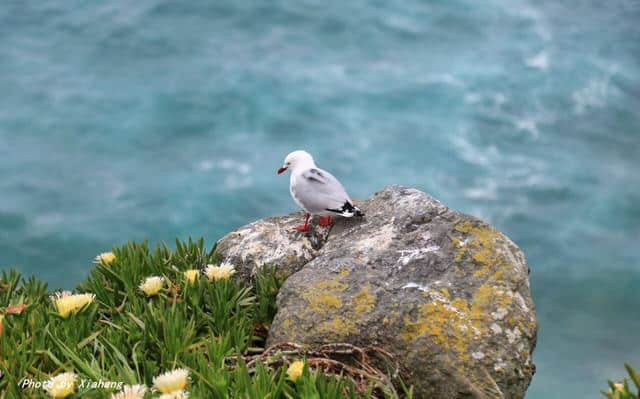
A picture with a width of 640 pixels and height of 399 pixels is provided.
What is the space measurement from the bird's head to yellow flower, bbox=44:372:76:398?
94.8 inches

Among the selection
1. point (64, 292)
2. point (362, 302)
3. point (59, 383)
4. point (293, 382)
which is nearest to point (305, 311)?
point (362, 302)

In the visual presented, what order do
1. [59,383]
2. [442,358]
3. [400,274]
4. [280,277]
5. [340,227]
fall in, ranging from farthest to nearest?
1. [340,227]
2. [280,277]
3. [400,274]
4. [442,358]
5. [59,383]

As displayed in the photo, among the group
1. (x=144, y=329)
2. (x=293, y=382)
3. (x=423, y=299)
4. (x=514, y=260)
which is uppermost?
(x=514, y=260)

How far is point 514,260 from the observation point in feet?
15.4

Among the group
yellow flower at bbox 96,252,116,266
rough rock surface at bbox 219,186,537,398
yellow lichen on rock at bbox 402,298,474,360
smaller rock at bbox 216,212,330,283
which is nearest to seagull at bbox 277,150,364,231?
smaller rock at bbox 216,212,330,283

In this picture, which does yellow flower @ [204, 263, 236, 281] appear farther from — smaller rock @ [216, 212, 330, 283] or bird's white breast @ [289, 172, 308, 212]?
bird's white breast @ [289, 172, 308, 212]

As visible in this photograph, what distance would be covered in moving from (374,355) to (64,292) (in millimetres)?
2598

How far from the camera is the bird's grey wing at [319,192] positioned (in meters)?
5.03

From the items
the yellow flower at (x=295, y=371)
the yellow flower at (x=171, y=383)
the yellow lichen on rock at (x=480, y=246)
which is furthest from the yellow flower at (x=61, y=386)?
the yellow lichen on rock at (x=480, y=246)

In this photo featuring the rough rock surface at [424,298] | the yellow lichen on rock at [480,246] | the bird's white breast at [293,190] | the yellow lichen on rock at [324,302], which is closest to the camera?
the rough rock surface at [424,298]

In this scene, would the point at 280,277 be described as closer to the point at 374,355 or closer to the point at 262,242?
the point at 262,242

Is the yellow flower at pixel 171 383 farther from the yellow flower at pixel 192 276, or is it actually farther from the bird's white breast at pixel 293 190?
the bird's white breast at pixel 293 190

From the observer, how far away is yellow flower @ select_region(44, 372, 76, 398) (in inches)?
137

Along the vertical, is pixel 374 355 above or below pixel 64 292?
above
